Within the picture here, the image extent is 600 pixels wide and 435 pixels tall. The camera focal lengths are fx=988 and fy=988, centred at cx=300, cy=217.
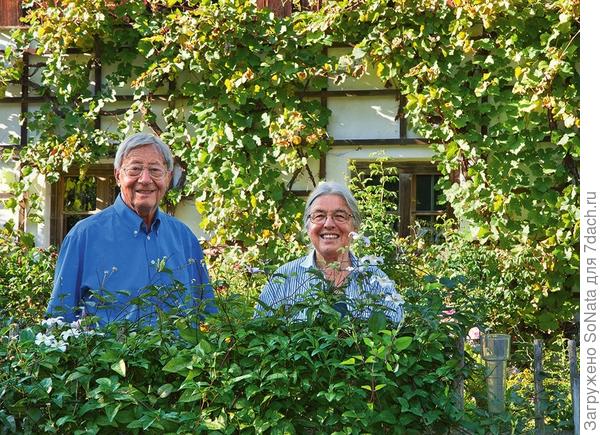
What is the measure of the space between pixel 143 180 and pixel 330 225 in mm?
690

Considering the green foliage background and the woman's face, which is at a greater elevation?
the green foliage background

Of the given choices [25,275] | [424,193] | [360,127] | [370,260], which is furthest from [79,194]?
[370,260]

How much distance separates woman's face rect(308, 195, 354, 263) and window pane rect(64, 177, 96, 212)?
520cm

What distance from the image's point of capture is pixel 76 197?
847 cm

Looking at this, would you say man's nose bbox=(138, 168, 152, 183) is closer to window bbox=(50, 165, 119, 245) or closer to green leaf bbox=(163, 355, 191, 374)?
green leaf bbox=(163, 355, 191, 374)

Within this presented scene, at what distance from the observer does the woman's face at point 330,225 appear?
3512mm

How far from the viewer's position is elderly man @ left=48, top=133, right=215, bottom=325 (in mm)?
3352

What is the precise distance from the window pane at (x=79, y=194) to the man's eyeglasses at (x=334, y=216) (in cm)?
520

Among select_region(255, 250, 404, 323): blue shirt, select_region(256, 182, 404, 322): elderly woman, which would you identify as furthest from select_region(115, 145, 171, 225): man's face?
select_region(255, 250, 404, 323): blue shirt

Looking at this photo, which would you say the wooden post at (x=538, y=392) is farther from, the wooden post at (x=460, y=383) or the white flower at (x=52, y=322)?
the white flower at (x=52, y=322)

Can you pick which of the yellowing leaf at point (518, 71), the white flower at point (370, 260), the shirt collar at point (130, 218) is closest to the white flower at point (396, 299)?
the white flower at point (370, 260)

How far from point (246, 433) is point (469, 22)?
510 cm

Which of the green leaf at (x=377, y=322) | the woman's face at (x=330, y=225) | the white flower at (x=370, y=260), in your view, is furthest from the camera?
the woman's face at (x=330, y=225)
